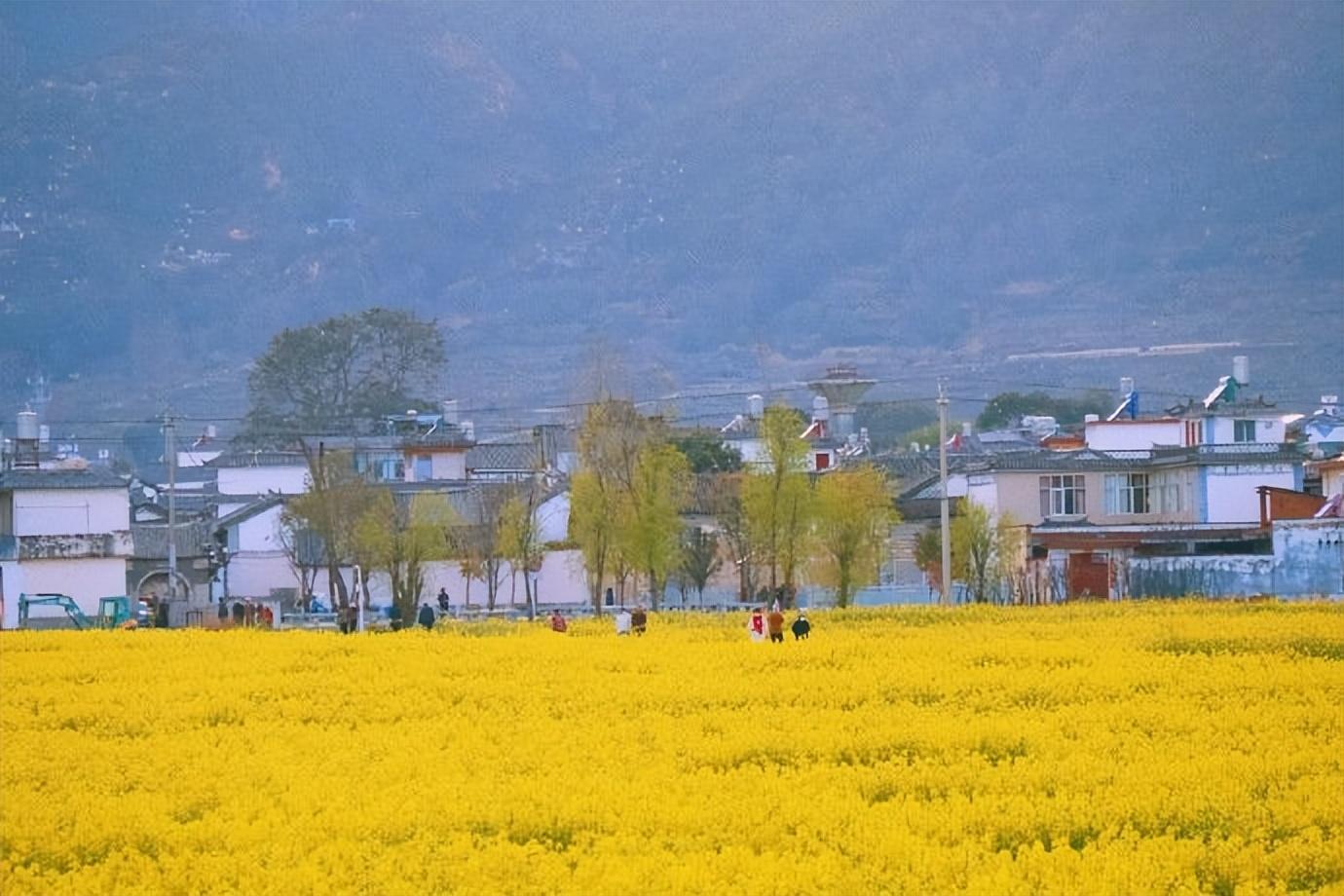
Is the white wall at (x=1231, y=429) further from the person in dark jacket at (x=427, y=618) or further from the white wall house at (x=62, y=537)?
the person in dark jacket at (x=427, y=618)

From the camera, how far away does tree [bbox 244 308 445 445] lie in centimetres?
12375

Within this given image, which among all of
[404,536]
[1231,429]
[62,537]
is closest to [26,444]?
[62,537]

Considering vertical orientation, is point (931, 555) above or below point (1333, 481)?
below

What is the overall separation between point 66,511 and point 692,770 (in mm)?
47582

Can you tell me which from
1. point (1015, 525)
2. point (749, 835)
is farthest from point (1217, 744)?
point (1015, 525)

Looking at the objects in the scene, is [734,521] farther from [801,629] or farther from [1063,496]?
[801,629]

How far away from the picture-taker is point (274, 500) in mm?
79875

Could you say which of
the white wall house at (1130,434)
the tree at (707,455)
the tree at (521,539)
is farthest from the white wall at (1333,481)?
the tree at (521,539)

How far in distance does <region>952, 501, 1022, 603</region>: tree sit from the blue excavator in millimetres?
21685

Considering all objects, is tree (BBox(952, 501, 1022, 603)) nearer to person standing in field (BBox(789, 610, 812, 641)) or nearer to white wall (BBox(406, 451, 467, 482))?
person standing in field (BBox(789, 610, 812, 641))

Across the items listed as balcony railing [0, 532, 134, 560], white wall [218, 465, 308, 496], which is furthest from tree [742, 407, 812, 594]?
white wall [218, 465, 308, 496]

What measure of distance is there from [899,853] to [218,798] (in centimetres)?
622

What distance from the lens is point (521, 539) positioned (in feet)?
227

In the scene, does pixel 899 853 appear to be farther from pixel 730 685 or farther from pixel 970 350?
pixel 970 350
